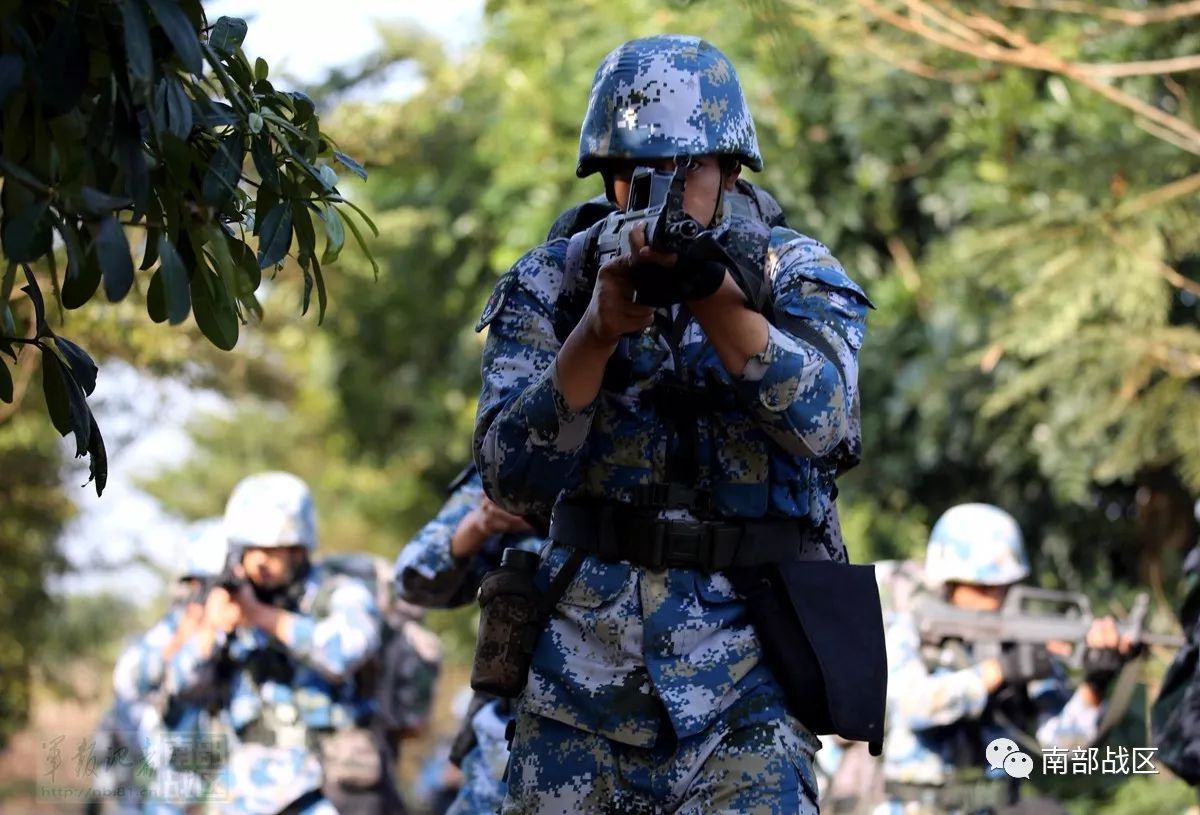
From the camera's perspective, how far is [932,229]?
43.2 feet

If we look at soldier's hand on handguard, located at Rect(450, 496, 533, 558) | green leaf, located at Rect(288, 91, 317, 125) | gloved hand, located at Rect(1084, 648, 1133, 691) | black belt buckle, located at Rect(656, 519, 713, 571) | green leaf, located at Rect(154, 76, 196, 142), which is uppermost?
green leaf, located at Rect(288, 91, 317, 125)

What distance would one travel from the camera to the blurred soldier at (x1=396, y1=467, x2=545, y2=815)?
224 inches

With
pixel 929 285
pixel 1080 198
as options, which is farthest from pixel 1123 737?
pixel 929 285

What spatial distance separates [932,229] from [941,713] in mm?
5805

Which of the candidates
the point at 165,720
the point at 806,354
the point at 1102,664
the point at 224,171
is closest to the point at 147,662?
the point at 165,720

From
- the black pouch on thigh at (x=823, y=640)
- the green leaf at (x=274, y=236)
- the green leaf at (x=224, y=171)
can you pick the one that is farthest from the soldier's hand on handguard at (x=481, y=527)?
the green leaf at (x=224, y=171)

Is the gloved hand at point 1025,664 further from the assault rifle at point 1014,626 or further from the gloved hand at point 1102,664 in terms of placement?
the gloved hand at point 1102,664

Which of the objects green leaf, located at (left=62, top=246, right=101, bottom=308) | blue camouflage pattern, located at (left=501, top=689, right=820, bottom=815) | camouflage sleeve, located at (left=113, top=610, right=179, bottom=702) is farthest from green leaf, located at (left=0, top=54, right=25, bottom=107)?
camouflage sleeve, located at (left=113, top=610, right=179, bottom=702)

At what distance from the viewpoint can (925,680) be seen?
8062mm

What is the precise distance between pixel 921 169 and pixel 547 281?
9175mm

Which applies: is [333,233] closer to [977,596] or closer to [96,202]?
[96,202]

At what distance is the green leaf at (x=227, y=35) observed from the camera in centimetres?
338

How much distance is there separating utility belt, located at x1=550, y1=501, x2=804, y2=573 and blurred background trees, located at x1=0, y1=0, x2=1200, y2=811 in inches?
170

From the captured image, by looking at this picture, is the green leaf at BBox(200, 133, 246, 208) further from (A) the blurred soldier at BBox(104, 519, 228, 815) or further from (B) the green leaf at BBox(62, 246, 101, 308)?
(A) the blurred soldier at BBox(104, 519, 228, 815)
